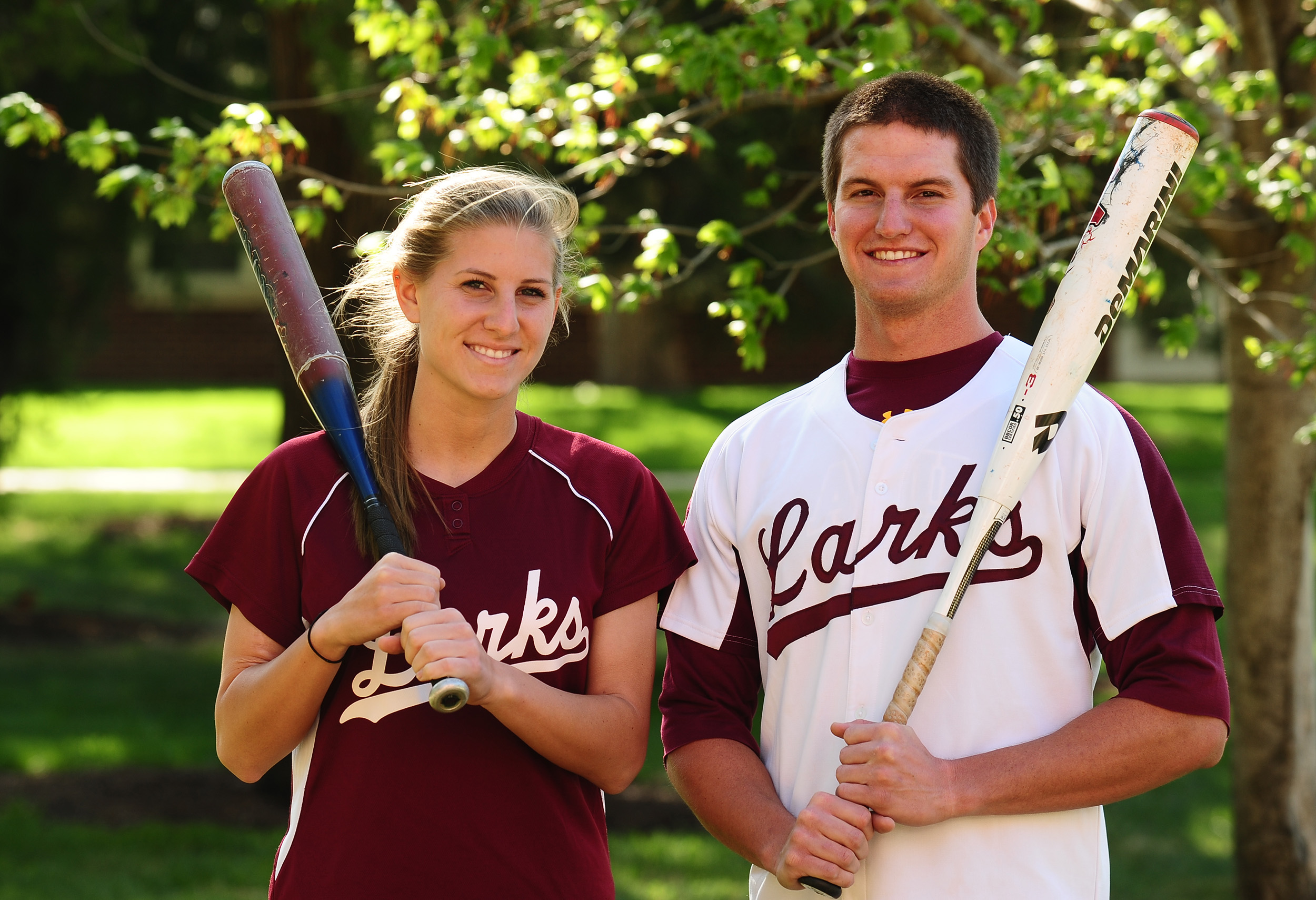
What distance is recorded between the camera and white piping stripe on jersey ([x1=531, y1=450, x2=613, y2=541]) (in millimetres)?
2520

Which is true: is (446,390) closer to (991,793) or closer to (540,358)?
(540,358)

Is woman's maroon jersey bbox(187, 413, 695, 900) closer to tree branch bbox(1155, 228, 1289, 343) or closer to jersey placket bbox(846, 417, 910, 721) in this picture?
jersey placket bbox(846, 417, 910, 721)

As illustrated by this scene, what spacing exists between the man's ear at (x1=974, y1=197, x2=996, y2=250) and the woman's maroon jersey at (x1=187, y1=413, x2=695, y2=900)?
806 millimetres

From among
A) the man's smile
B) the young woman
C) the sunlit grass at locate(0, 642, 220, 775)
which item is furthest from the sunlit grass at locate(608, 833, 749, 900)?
the man's smile

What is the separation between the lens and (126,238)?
31.2 ft

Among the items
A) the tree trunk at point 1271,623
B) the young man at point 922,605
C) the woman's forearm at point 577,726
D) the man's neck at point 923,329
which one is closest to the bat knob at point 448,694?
the woman's forearm at point 577,726

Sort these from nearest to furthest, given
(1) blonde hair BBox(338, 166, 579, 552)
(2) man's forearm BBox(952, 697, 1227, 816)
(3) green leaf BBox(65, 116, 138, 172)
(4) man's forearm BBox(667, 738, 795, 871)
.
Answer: (2) man's forearm BBox(952, 697, 1227, 816)
(4) man's forearm BBox(667, 738, 795, 871)
(1) blonde hair BBox(338, 166, 579, 552)
(3) green leaf BBox(65, 116, 138, 172)

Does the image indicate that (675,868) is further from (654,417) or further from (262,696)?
(654,417)

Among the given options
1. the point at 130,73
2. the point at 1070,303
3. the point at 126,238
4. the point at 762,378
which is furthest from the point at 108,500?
the point at 1070,303

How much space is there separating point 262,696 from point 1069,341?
5.19 feet

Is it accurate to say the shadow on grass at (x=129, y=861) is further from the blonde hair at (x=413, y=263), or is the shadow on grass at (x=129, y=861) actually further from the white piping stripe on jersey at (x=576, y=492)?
the white piping stripe on jersey at (x=576, y=492)

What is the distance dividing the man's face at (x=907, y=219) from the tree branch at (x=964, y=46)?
2.19 meters

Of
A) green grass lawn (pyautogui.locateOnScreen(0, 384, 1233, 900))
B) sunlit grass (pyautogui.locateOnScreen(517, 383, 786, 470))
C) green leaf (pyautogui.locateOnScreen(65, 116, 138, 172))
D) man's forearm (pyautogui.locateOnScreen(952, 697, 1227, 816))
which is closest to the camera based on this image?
man's forearm (pyautogui.locateOnScreen(952, 697, 1227, 816))

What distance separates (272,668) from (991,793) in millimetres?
1239
